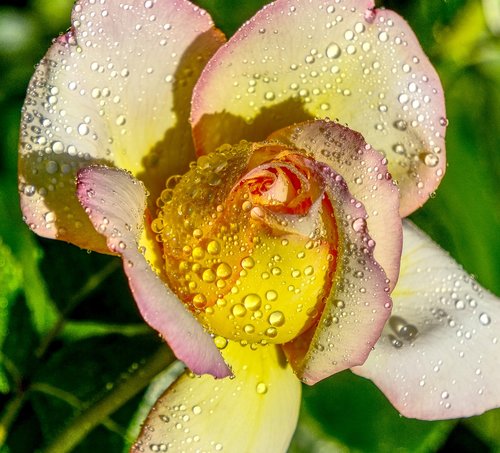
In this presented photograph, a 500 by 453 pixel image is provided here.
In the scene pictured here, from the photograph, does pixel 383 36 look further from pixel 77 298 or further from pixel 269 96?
pixel 77 298

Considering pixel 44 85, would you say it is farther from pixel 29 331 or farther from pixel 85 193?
pixel 29 331

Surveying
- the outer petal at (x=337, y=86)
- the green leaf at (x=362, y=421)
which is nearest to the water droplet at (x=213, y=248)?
the outer petal at (x=337, y=86)

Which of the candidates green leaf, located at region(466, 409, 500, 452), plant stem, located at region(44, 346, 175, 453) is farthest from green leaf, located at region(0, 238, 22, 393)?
green leaf, located at region(466, 409, 500, 452)

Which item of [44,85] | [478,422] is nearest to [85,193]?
[44,85]

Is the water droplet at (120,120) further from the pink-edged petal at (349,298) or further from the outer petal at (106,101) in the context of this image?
the pink-edged petal at (349,298)

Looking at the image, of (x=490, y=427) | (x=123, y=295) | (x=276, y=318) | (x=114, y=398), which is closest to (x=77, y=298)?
(x=123, y=295)

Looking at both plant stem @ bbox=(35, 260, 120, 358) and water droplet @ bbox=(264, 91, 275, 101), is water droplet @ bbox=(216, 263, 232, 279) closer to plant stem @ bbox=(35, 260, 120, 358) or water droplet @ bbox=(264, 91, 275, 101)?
water droplet @ bbox=(264, 91, 275, 101)
